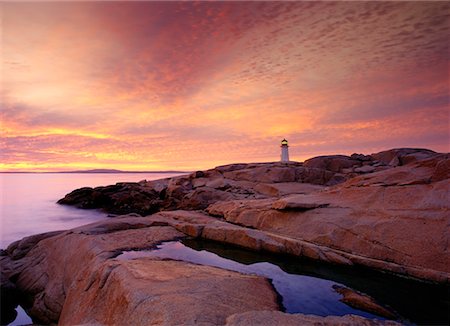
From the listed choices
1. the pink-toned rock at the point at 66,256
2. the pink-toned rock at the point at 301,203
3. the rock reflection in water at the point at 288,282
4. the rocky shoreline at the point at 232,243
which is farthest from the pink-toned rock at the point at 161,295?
the pink-toned rock at the point at 301,203

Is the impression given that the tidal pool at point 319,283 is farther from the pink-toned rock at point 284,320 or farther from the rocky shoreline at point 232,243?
the pink-toned rock at point 284,320

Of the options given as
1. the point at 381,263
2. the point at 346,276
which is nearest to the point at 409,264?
the point at 381,263

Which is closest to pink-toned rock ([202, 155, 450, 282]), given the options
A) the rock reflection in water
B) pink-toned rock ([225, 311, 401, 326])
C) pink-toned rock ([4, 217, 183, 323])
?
the rock reflection in water

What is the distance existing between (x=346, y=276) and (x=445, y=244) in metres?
2.44

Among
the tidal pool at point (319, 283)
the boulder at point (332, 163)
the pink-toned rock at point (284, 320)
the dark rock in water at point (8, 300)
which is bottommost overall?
the dark rock in water at point (8, 300)

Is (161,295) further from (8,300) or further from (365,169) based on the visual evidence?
(365,169)

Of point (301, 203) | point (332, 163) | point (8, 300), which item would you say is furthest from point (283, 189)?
point (8, 300)

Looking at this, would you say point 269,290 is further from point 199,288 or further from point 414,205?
point 414,205

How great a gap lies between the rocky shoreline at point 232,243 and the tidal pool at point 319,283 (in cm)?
36

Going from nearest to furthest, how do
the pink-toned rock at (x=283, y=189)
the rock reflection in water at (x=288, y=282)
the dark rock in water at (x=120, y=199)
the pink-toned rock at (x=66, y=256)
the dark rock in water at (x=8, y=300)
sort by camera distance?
the rock reflection in water at (x=288, y=282) < the pink-toned rock at (x=66, y=256) < the dark rock in water at (x=8, y=300) < the pink-toned rock at (x=283, y=189) < the dark rock in water at (x=120, y=199)

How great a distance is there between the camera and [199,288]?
4.81m

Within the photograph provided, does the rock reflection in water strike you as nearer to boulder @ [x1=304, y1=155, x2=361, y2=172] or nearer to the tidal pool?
the tidal pool

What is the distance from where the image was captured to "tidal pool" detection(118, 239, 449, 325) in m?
5.23

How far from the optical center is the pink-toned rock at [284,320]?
12.3 feet
